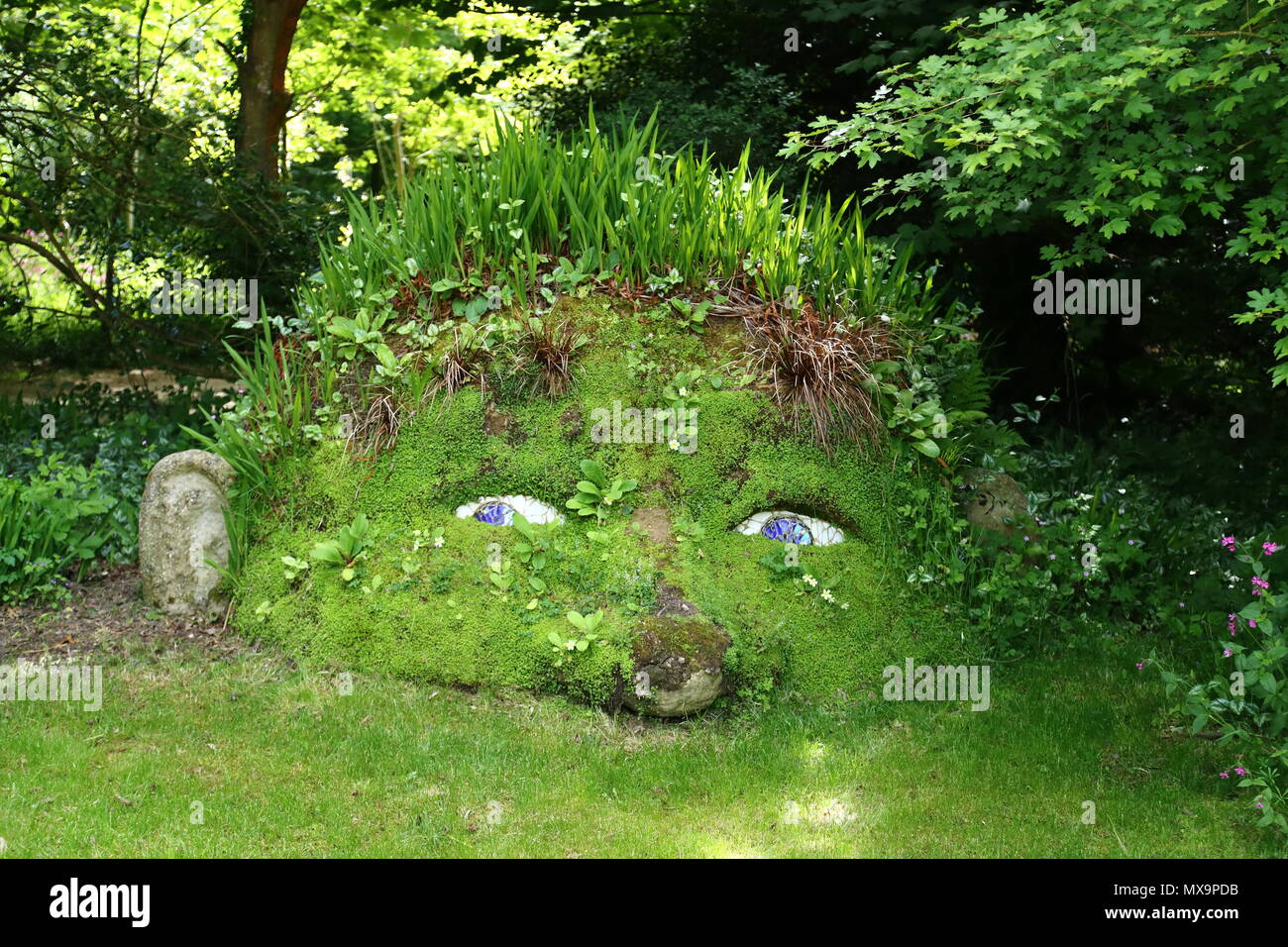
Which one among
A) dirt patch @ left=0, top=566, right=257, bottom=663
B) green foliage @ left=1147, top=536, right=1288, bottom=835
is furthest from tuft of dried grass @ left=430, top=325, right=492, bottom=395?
green foliage @ left=1147, top=536, right=1288, bottom=835

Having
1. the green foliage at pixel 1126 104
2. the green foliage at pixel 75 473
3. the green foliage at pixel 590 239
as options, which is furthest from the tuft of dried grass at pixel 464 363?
the green foliage at pixel 1126 104

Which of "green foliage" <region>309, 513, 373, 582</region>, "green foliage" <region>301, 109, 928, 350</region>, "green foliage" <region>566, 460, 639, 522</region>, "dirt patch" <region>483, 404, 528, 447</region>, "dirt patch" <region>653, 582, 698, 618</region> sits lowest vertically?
"dirt patch" <region>653, 582, 698, 618</region>

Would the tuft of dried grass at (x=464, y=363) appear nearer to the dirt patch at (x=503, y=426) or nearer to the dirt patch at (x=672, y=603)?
the dirt patch at (x=503, y=426)

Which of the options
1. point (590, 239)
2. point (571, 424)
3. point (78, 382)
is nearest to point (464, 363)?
point (571, 424)

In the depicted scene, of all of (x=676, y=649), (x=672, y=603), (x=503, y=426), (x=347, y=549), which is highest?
(x=503, y=426)

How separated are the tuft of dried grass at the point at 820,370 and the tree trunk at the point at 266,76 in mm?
5142

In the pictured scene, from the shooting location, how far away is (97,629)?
6172 millimetres

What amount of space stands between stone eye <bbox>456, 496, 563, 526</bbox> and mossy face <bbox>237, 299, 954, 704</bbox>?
0.04 m

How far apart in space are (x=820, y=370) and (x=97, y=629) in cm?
406

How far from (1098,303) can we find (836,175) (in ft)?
8.32

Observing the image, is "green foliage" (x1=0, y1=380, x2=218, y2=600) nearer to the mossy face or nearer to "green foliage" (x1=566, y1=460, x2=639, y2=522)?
the mossy face

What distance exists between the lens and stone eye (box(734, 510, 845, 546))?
603 cm

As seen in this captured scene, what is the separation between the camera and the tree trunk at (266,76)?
9.48 m

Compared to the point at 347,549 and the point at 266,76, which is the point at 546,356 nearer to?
the point at 347,549
